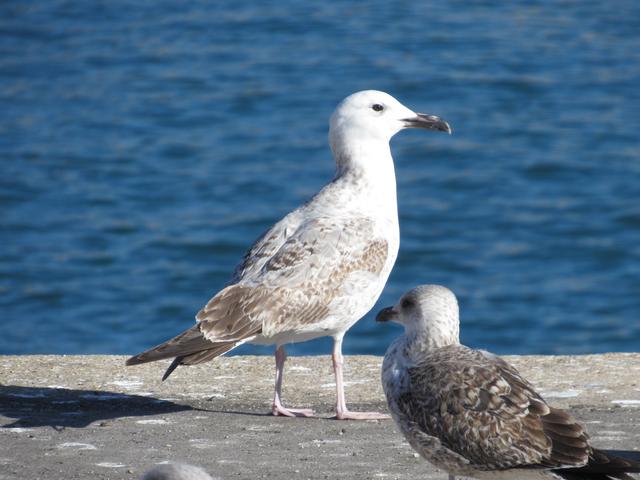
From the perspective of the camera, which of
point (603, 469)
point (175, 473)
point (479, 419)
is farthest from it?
point (479, 419)

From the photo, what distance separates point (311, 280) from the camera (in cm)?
795

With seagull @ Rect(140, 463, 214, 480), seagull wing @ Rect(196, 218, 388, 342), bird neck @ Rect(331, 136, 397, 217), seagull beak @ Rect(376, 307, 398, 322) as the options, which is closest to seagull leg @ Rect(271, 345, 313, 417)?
seagull wing @ Rect(196, 218, 388, 342)

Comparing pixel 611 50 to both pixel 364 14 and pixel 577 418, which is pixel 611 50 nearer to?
pixel 364 14

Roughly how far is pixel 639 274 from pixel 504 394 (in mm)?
13290

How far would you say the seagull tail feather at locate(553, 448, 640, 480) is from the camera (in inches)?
231

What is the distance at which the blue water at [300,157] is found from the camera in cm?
1858

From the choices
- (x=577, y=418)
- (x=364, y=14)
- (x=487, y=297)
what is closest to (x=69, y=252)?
(x=487, y=297)

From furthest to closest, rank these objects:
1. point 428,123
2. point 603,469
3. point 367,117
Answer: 1. point 428,123
2. point 367,117
3. point 603,469

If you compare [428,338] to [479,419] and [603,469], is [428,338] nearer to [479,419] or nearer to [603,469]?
[479,419]

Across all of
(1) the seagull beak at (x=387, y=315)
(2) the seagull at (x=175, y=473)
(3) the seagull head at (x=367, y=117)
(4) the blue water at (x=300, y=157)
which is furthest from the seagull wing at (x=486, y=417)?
(4) the blue water at (x=300, y=157)

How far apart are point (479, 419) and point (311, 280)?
1.99m

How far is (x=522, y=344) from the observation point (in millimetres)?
17188

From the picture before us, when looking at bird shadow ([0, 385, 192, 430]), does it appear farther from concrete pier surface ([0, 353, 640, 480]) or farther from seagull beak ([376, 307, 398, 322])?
seagull beak ([376, 307, 398, 322])

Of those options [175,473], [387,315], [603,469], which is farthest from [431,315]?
[175,473]
